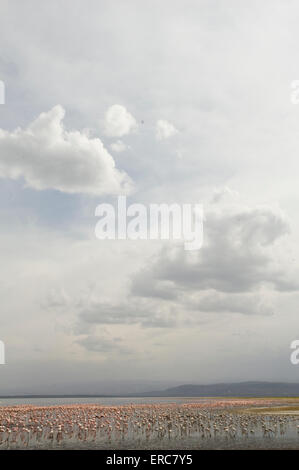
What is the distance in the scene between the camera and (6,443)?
39.3 metres

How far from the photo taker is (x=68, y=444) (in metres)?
38.6

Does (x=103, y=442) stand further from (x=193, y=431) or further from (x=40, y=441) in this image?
(x=193, y=431)

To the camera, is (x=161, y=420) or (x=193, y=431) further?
(x=161, y=420)
